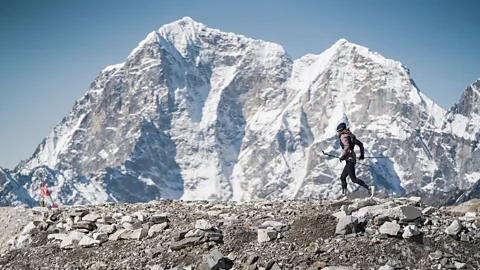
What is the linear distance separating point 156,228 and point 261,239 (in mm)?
4105

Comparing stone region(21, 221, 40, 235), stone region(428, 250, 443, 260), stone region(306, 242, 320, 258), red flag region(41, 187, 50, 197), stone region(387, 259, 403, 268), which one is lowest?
stone region(387, 259, 403, 268)

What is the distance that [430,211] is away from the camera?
17969 millimetres

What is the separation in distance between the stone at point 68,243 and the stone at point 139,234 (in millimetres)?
2037

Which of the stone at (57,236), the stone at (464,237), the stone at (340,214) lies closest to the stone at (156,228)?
the stone at (57,236)

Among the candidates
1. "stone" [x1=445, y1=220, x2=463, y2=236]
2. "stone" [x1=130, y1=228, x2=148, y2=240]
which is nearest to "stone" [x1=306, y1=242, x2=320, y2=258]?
"stone" [x1=445, y1=220, x2=463, y2=236]

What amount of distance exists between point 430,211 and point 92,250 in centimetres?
1005

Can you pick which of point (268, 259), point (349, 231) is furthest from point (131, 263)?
point (349, 231)

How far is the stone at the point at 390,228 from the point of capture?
50.8 ft

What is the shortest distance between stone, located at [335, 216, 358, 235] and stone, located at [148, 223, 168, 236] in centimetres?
588

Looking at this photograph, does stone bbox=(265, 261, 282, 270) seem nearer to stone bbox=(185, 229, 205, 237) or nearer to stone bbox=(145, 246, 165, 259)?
stone bbox=(185, 229, 205, 237)

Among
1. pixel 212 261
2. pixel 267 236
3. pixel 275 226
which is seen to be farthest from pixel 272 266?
pixel 275 226

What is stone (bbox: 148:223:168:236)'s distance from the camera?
19375 mm

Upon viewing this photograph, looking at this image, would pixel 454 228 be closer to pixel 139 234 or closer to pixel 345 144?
pixel 345 144

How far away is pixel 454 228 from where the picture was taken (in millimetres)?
15422
